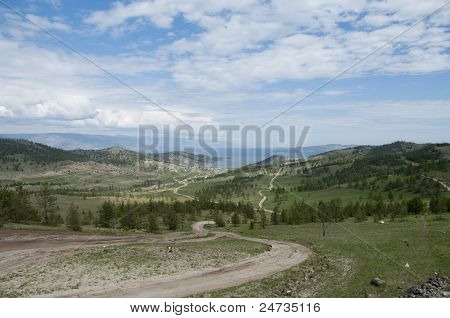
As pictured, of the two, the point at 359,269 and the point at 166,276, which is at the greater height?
the point at 359,269

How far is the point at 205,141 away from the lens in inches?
2183

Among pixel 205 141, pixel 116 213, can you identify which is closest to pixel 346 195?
pixel 116 213

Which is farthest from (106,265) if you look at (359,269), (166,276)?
(359,269)

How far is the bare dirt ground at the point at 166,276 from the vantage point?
28.2m

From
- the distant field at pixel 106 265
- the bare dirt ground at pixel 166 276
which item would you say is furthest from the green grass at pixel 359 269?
the distant field at pixel 106 265

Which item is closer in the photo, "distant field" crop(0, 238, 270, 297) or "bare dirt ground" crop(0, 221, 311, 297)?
"bare dirt ground" crop(0, 221, 311, 297)

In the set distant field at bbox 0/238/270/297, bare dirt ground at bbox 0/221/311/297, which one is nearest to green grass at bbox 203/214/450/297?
bare dirt ground at bbox 0/221/311/297

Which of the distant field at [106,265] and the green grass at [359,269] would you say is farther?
the distant field at [106,265]

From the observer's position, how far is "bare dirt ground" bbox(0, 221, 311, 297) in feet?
92.5

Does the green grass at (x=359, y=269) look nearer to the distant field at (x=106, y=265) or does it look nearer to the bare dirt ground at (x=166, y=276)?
the bare dirt ground at (x=166, y=276)

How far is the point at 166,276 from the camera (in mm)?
33000

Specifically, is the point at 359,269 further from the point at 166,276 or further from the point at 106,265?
the point at 106,265

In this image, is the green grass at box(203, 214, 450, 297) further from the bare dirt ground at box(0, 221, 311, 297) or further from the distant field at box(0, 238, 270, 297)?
the distant field at box(0, 238, 270, 297)

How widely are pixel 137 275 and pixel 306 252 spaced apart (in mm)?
22000
